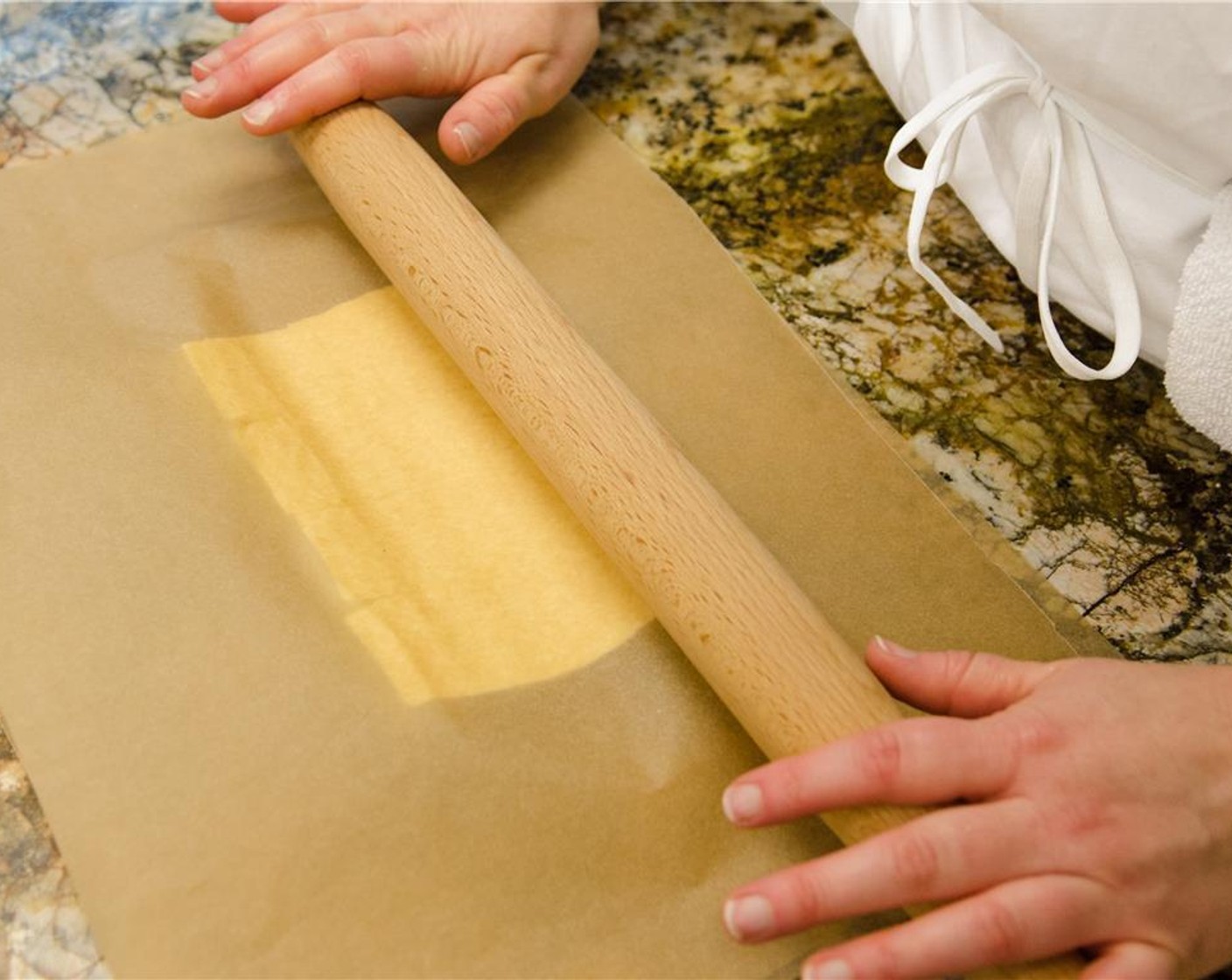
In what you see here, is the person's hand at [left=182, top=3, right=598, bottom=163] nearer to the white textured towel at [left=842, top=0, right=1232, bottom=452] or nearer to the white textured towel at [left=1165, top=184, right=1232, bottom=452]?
the white textured towel at [left=842, top=0, right=1232, bottom=452]

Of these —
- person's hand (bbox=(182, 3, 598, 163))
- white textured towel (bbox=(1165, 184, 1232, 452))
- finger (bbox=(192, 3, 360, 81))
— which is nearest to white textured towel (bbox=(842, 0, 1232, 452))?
white textured towel (bbox=(1165, 184, 1232, 452))

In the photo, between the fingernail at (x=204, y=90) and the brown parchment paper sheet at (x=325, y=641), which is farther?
→ the fingernail at (x=204, y=90)

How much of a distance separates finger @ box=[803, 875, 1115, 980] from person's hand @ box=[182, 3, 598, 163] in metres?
0.71

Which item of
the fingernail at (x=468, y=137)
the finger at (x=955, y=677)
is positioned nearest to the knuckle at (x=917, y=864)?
the finger at (x=955, y=677)

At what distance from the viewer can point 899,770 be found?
0.59m

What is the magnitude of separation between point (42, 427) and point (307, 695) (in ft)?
0.97

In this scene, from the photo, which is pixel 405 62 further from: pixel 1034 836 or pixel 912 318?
pixel 1034 836

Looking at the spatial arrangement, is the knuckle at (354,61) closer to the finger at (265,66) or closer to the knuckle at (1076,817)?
the finger at (265,66)

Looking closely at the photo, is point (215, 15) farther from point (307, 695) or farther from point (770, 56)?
point (307, 695)

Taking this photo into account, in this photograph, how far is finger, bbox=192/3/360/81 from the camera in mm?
1012

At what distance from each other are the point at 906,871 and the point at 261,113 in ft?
2.51

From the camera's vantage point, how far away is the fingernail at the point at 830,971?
1.85 feet

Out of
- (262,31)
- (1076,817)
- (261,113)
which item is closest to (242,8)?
(262,31)

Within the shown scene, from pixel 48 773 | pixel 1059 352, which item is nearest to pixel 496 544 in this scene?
pixel 48 773
